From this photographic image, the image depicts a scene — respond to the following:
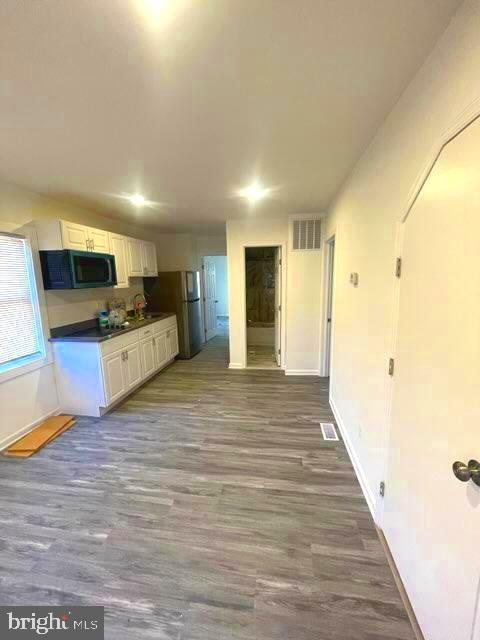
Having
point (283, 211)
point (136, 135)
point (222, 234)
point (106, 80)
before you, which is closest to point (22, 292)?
point (136, 135)

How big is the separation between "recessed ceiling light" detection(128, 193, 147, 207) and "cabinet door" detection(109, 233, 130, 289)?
0.64 meters

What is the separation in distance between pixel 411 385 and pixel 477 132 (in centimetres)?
99

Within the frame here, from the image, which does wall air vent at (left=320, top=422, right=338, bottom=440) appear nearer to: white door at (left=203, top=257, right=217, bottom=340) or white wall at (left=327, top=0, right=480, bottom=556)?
white wall at (left=327, top=0, right=480, bottom=556)

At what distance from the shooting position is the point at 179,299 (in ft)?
16.6

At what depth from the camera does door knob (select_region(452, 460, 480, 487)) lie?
0.82 meters

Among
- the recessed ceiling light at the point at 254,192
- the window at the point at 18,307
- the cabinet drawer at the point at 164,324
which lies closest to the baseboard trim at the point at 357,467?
the recessed ceiling light at the point at 254,192

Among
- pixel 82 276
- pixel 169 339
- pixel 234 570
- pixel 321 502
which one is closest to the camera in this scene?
pixel 234 570

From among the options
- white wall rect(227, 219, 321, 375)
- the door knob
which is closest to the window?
white wall rect(227, 219, 321, 375)

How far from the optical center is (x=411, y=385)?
127 cm

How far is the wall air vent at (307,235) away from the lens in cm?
402

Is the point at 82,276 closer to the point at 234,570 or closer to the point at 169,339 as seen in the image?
the point at 169,339

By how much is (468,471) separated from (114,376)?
3.29 metres

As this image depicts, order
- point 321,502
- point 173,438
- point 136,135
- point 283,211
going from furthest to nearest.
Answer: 1. point 283,211
2. point 173,438
3. point 321,502
4. point 136,135

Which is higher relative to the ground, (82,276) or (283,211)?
(283,211)
